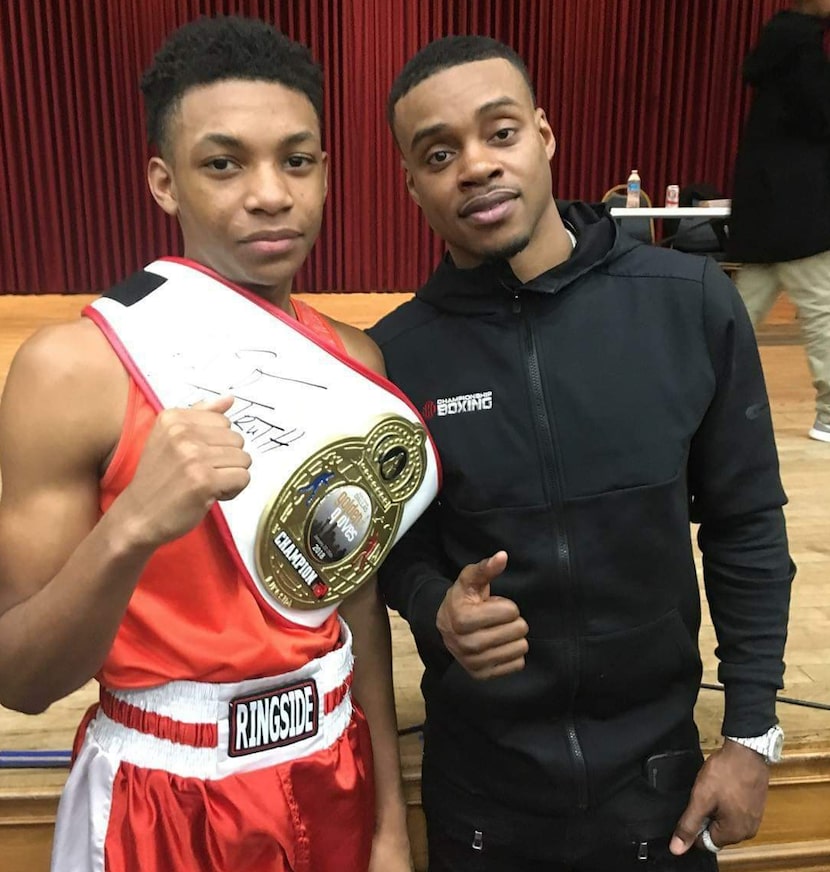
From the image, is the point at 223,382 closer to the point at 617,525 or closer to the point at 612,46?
the point at 617,525

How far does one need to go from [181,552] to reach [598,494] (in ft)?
1.53

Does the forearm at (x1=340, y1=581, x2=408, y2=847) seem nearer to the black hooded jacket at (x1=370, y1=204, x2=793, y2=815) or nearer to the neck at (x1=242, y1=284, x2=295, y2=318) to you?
the black hooded jacket at (x1=370, y1=204, x2=793, y2=815)

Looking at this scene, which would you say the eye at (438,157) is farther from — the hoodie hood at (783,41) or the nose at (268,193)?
the hoodie hood at (783,41)

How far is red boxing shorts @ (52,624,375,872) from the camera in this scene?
853mm

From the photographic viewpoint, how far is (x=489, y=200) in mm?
994

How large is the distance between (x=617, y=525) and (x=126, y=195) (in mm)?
5287

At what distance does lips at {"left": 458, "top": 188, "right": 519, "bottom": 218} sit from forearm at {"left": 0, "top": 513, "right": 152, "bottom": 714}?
548mm

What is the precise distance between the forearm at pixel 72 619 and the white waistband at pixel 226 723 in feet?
0.32

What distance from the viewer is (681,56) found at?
18.8 feet

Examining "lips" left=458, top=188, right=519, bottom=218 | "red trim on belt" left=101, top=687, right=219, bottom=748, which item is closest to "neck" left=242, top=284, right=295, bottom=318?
"lips" left=458, top=188, right=519, bottom=218

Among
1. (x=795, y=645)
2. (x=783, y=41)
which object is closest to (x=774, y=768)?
(x=795, y=645)

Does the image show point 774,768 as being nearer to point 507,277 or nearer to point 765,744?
point 765,744

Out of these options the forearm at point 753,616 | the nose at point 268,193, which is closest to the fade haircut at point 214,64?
the nose at point 268,193

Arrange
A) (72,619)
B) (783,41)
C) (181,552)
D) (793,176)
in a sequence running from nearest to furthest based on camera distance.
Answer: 1. (72,619)
2. (181,552)
3. (783,41)
4. (793,176)
